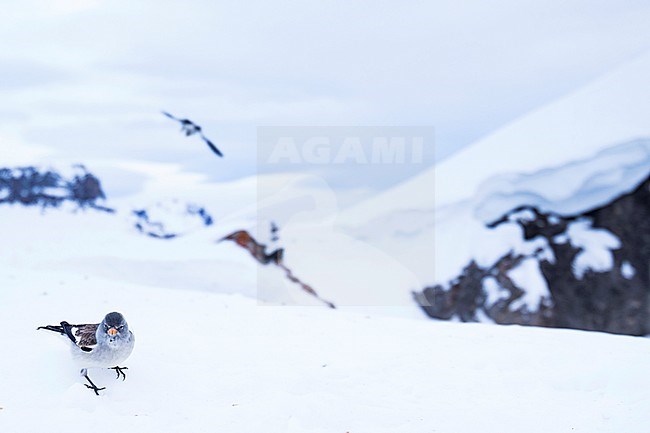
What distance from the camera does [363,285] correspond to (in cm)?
1439

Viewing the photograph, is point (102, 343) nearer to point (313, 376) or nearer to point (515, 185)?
point (313, 376)

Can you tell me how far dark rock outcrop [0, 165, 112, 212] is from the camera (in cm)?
2272

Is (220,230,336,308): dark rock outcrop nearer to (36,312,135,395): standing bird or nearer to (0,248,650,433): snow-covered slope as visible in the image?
(0,248,650,433): snow-covered slope

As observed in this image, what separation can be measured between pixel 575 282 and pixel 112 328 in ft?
38.9

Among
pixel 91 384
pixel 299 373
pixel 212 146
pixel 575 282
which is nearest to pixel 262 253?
pixel 212 146

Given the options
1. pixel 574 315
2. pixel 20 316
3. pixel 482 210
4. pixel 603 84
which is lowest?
pixel 574 315

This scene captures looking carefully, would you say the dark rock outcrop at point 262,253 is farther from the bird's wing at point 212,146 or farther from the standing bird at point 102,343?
the standing bird at point 102,343

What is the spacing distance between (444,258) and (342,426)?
10.9 metres

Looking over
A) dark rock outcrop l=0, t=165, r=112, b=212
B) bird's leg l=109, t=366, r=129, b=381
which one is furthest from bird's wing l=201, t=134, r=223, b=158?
dark rock outcrop l=0, t=165, r=112, b=212

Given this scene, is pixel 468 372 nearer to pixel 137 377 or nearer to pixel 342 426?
pixel 342 426

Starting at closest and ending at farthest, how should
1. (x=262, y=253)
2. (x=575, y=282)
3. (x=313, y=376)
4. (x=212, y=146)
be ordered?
(x=313, y=376), (x=212, y=146), (x=575, y=282), (x=262, y=253)

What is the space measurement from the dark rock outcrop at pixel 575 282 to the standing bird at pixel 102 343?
1067 centimetres

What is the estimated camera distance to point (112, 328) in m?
3.79

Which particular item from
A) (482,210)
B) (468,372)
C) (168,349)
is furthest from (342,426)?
(482,210)
